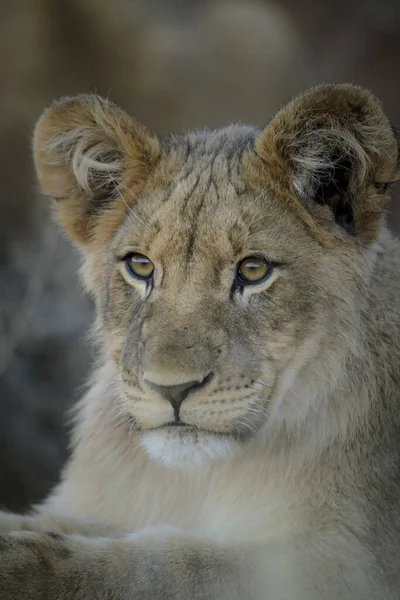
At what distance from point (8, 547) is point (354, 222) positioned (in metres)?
0.78

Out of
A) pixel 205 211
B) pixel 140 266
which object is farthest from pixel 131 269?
pixel 205 211

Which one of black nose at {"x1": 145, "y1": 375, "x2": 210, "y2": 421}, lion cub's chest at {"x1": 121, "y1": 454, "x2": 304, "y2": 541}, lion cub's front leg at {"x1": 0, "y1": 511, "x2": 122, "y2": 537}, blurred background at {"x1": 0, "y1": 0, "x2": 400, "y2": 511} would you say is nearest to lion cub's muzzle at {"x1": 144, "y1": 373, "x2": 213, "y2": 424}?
black nose at {"x1": 145, "y1": 375, "x2": 210, "y2": 421}

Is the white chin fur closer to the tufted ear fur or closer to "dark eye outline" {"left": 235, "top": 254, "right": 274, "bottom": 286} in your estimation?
"dark eye outline" {"left": 235, "top": 254, "right": 274, "bottom": 286}

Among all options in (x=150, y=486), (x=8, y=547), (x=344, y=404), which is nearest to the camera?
(x=8, y=547)

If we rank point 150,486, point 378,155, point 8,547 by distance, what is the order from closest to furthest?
point 8,547 → point 378,155 → point 150,486

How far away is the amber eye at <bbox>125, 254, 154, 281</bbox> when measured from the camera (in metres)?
1.72

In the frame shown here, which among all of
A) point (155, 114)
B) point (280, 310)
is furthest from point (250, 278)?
point (155, 114)

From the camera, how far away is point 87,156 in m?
1.91

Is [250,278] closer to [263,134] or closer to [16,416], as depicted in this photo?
[263,134]

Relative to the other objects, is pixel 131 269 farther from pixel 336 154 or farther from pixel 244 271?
pixel 336 154

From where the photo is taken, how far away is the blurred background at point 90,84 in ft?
8.45

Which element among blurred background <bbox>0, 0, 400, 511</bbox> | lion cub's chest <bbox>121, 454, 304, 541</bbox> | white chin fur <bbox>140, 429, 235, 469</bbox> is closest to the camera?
white chin fur <bbox>140, 429, 235, 469</bbox>

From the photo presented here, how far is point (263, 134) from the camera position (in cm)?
170

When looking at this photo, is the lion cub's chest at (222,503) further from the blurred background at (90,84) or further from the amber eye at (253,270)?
the blurred background at (90,84)
